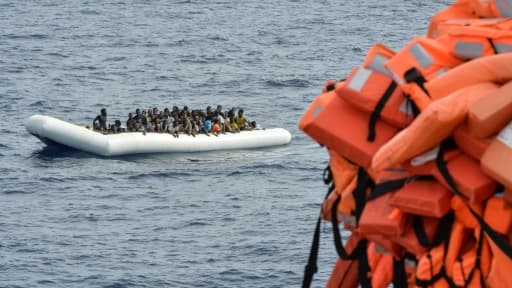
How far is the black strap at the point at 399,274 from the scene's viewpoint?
16.3m

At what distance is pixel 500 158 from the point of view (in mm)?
14820

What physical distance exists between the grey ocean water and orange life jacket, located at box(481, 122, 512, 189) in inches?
617

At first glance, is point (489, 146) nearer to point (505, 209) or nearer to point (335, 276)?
point (505, 209)

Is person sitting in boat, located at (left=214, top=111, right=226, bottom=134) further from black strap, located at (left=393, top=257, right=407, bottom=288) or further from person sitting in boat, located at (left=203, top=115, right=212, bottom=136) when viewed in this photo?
black strap, located at (left=393, top=257, right=407, bottom=288)

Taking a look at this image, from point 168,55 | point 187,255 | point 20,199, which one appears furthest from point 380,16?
point 187,255

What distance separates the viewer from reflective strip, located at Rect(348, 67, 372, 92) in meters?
16.0

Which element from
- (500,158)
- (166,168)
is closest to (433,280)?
(500,158)

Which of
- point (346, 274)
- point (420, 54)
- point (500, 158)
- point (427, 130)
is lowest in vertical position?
point (346, 274)

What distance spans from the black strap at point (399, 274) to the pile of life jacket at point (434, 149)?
0.01 metres

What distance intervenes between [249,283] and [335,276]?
45.7 meters

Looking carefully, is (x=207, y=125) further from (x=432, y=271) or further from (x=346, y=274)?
(x=432, y=271)

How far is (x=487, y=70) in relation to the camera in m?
15.4

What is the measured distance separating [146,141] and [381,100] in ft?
281

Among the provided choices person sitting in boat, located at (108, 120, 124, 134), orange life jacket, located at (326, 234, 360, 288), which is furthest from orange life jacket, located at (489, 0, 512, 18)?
person sitting in boat, located at (108, 120, 124, 134)
